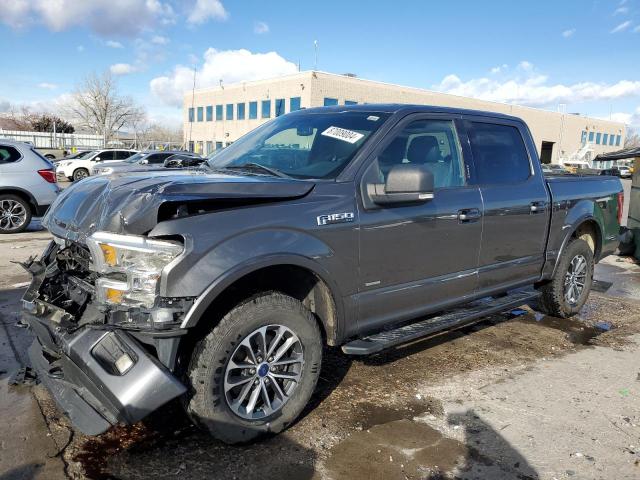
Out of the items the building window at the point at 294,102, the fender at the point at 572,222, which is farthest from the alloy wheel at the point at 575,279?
the building window at the point at 294,102

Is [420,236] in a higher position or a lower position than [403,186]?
lower

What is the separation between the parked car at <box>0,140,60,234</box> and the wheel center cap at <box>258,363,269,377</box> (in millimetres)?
8788

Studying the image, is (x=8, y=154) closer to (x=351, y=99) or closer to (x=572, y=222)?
(x=572, y=222)

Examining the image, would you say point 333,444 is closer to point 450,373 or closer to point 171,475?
point 171,475

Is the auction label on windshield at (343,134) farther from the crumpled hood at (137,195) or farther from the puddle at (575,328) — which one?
the puddle at (575,328)

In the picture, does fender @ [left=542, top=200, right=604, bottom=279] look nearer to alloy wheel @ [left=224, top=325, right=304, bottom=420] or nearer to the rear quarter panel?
the rear quarter panel

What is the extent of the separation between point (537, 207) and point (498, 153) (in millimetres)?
640

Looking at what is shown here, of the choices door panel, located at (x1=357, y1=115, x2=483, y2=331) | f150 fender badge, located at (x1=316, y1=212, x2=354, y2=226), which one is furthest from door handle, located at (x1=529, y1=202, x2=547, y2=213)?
f150 fender badge, located at (x1=316, y1=212, x2=354, y2=226)

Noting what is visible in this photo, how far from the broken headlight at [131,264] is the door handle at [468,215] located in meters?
2.23

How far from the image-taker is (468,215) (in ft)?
13.4

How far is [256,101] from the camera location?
49.3 m

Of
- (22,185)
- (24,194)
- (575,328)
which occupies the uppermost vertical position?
(22,185)

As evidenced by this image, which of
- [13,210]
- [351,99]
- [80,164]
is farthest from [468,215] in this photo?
[351,99]

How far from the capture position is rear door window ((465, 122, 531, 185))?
441 cm
